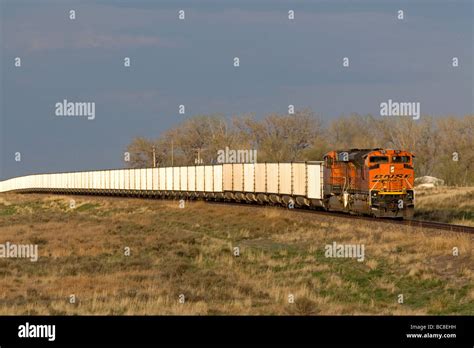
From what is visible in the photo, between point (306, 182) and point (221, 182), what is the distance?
18.2 meters

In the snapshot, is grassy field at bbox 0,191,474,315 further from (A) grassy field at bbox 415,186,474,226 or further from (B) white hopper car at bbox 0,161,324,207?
(A) grassy field at bbox 415,186,474,226

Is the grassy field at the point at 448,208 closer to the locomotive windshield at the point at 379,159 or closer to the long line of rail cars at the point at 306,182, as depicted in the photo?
the long line of rail cars at the point at 306,182

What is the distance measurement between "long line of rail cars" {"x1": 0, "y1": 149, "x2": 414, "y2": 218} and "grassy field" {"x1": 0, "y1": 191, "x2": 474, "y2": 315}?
1.96 m

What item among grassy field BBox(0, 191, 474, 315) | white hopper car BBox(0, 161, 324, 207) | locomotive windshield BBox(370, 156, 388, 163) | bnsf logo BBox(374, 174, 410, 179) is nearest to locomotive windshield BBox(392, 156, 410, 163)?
locomotive windshield BBox(370, 156, 388, 163)

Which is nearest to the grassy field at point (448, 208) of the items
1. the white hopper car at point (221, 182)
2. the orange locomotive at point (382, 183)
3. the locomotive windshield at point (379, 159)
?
the orange locomotive at point (382, 183)

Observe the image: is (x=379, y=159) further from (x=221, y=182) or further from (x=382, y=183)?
(x=221, y=182)

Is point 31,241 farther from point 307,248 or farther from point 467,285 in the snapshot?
point 467,285

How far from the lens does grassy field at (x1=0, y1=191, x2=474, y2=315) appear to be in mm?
21016

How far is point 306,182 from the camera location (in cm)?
4756

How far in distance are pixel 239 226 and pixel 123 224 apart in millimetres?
9177

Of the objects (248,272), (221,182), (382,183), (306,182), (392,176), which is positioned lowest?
(248,272)

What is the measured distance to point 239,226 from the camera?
43.1m

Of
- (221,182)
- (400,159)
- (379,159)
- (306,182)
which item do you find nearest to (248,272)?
(379,159)
